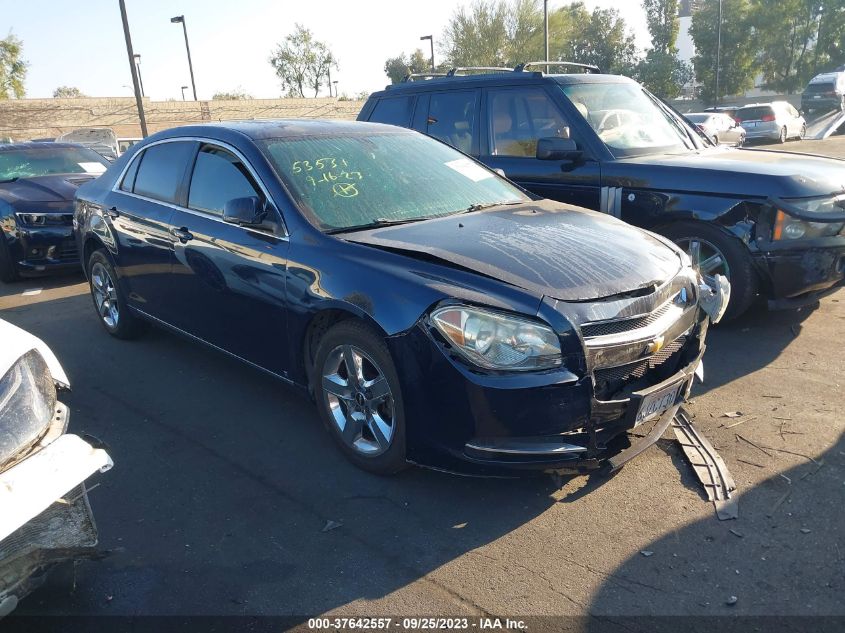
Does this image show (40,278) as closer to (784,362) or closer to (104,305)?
(104,305)

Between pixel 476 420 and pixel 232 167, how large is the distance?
2.30 meters

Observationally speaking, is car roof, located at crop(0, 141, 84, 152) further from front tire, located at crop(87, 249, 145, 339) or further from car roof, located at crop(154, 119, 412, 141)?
car roof, located at crop(154, 119, 412, 141)

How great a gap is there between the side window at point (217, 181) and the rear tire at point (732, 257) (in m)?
3.18

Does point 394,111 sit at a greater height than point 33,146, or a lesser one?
greater

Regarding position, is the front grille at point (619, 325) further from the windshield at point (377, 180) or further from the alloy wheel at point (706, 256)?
the alloy wheel at point (706, 256)

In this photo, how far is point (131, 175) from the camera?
5.39 metres

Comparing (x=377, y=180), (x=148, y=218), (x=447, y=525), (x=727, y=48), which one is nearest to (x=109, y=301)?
(x=148, y=218)

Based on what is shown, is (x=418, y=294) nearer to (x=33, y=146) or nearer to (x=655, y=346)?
(x=655, y=346)

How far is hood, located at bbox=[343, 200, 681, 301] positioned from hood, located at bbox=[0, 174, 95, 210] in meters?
6.07

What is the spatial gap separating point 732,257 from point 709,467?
2.20 m

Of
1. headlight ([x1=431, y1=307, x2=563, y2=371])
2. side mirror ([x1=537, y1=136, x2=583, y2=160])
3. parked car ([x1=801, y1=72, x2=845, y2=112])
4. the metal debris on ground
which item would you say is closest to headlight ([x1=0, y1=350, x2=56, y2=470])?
headlight ([x1=431, y1=307, x2=563, y2=371])

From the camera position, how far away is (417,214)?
3955 millimetres

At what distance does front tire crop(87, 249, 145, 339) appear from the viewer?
559cm

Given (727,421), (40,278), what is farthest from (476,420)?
(40,278)
